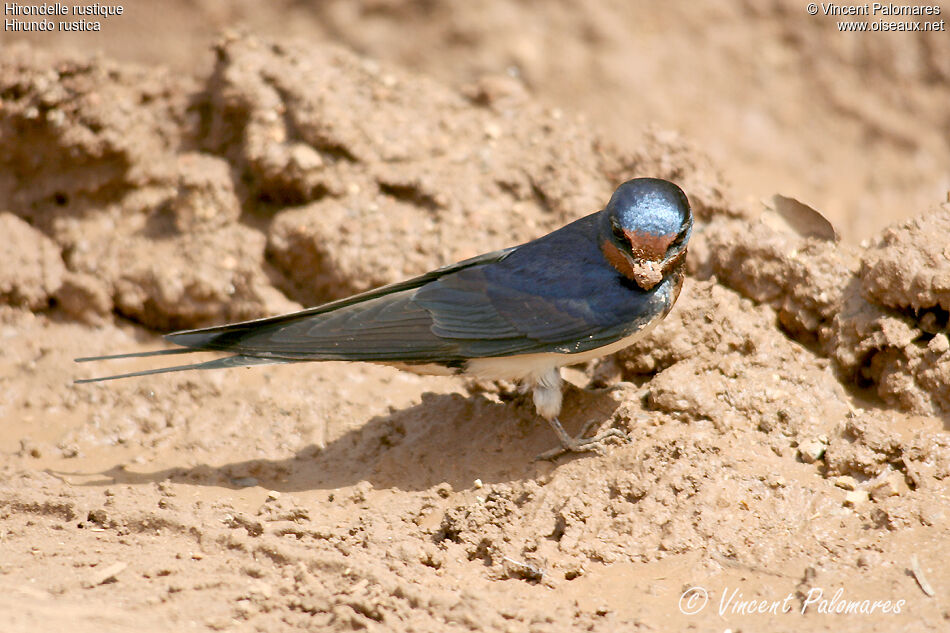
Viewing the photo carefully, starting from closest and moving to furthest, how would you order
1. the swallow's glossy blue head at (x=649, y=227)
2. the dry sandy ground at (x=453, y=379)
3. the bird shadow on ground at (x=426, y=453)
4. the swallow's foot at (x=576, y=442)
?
the dry sandy ground at (x=453, y=379)
the swallow's glossy blue head at (x=649, y=227)
the swallow's foot at (x=576, y=442)
the bird shadow on ground at (x=426, y=453)

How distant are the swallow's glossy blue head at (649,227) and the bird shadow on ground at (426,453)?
26.2 inches

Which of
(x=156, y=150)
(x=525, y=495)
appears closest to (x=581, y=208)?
(x=525, y=495)

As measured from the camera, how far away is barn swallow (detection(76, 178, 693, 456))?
363cm

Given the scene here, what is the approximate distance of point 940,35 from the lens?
5824 mm

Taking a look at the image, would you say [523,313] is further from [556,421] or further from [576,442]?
[576,442]

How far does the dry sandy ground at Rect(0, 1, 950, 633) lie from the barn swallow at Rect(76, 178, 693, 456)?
31 centimetres

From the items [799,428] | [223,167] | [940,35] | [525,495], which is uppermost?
[940,35]

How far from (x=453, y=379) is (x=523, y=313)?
94 centimetres

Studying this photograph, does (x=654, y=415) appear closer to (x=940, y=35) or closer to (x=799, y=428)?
(x=799, y=428)

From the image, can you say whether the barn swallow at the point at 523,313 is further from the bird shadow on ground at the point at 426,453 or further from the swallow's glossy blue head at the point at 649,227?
the bird shadow on ground at the point at 426,453

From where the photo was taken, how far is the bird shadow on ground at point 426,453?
12.9ft

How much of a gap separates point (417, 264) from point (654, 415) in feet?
5.48

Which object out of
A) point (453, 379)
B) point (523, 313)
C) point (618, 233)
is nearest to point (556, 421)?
point (523, 313)

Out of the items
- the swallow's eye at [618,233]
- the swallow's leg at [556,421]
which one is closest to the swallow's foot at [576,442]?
the swallow's leg at [556,421]
